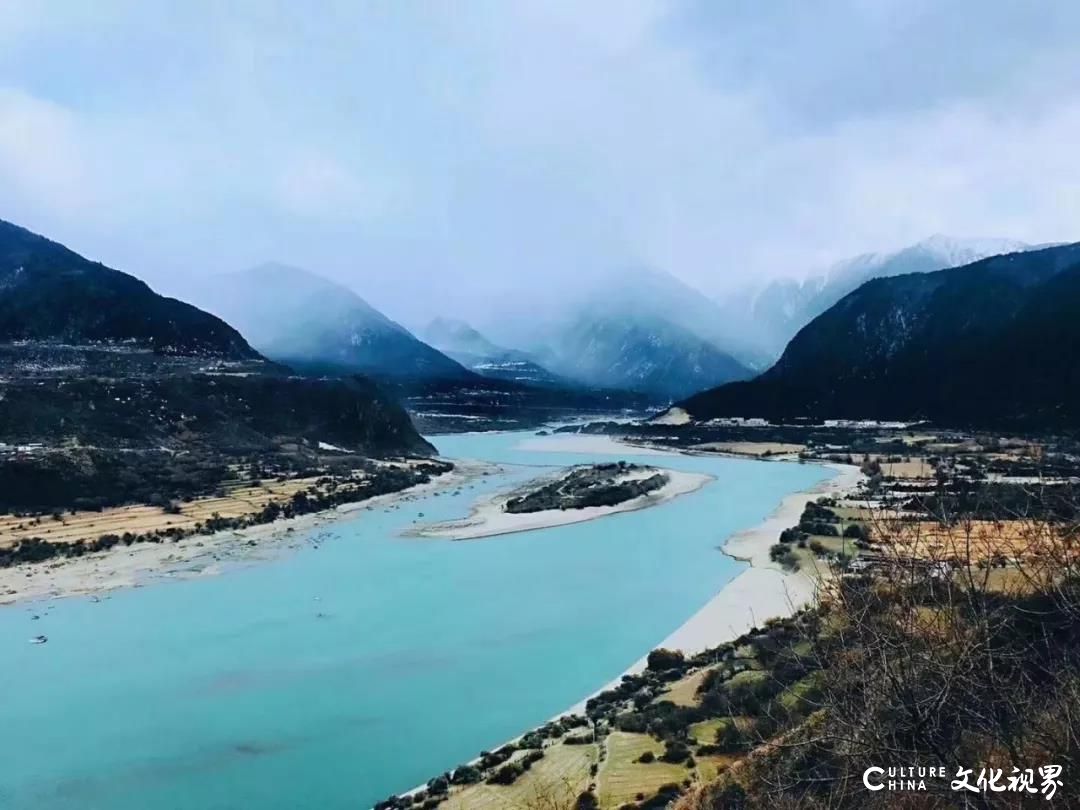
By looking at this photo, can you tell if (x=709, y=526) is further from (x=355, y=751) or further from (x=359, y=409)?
(x=359, y=409)

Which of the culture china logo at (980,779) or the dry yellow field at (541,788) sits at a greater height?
the culture china logo at (980,779)

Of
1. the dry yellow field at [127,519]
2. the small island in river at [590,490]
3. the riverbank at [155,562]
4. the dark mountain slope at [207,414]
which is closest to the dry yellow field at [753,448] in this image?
the small island in river at [590,490]

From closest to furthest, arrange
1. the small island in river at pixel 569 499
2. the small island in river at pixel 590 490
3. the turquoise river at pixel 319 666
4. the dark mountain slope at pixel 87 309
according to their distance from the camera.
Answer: the turquoise river at pixel 319 666, the small island in river at pixel 569 499, the small island in river at pixel 590 490, the dark mountain slope at pixel 87 309

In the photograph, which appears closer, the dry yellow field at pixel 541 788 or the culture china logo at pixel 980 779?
the culture china logo at pixel 980 779

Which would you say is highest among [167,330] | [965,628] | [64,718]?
[167,330]

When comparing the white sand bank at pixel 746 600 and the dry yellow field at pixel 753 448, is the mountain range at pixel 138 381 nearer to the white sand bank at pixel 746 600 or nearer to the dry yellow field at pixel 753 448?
the dry yellow field at pixel 753 448

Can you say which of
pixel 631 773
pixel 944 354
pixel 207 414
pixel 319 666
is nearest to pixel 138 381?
pixel 207 414

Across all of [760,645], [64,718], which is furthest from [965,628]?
[64,718]
